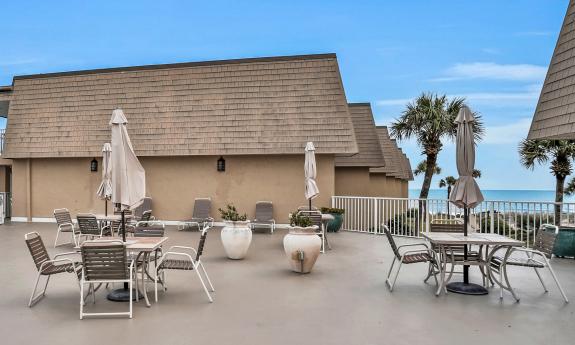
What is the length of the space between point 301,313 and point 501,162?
726 inches

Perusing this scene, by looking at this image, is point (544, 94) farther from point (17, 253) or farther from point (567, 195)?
point (567, 195)

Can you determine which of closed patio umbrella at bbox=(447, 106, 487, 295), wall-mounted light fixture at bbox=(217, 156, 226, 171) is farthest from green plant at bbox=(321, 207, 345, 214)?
closed patio umbrella at bbox=(447, 106, 487, 295)

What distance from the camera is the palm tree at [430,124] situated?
74.7 feet

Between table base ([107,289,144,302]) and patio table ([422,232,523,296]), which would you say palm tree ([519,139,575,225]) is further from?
table base ([107,289,144,302])

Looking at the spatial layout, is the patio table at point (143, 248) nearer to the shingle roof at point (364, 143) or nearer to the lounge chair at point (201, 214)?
the lounge chair at point (201, 214)

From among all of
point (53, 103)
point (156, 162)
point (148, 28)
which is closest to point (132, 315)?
point (156, 162)

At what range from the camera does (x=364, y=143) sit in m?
18.9

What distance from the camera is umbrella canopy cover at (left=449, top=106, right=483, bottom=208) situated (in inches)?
256

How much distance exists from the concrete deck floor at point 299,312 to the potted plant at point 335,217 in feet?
16.4

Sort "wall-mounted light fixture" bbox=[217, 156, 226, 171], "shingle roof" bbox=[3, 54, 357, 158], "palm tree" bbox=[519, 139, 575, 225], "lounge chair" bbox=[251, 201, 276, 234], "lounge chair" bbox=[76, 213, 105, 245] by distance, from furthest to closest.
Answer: "palm tree" bbox=[519, 139, 575, 225]
"wall-mounted light fixture" bbox=[217, 156, 226, 171]
"shingle roof" bbox=[3, 54, 357, 158]
"lounge chair" bbox=[251, 201, 276, 234]
"lounge chair" bbox=[76, 213, 105, 245]

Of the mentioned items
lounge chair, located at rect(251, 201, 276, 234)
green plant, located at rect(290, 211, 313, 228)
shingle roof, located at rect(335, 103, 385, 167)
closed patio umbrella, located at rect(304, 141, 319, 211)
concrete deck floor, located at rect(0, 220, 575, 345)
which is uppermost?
shingle roof, located at rect(335, 103, 385, 167)

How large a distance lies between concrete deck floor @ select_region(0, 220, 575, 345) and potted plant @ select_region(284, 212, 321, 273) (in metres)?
0.25

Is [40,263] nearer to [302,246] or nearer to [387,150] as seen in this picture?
[302,246]

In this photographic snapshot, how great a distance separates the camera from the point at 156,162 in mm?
15477
